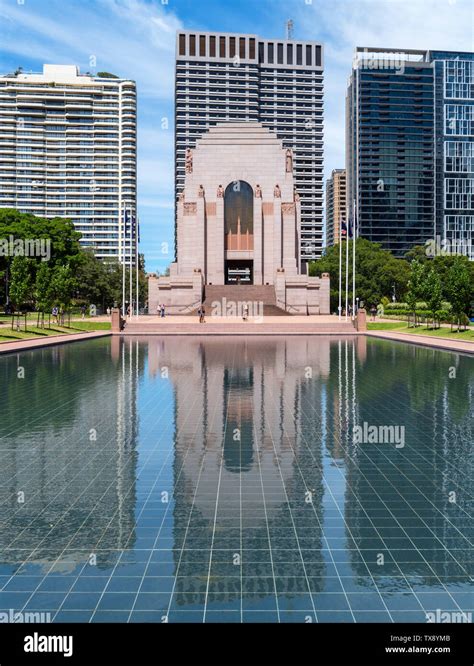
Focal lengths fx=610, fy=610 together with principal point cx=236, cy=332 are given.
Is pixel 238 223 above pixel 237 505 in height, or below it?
above

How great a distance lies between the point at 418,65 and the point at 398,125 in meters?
17.4

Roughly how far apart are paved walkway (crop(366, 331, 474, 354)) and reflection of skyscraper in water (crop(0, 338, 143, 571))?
66.7 feet

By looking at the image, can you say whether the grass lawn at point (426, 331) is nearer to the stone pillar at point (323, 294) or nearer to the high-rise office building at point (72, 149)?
the stone pillar at point (323, 294)

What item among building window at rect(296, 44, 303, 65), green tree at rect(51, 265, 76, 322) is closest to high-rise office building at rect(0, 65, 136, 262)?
building window at rect(296, 44, 303, 65)

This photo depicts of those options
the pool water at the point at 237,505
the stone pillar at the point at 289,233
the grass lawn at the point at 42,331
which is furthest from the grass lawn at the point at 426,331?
the pool water at the point at 237,505

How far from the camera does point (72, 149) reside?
146125 millimetres

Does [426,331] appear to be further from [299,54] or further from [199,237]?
[299,54]

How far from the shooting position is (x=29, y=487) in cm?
906

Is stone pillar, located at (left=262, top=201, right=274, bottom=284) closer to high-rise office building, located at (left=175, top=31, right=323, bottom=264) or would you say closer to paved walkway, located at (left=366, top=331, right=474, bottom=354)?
paved walkway, located at (left=366, top=331, right=474, bottom=354)

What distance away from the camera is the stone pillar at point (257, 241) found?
7238cm

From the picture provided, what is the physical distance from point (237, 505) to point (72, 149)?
150709 millimetres

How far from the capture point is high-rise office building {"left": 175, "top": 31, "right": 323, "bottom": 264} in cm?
15550

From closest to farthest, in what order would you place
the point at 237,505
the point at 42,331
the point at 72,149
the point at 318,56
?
1. the point at 237,505
2. the point at 42,331
3. the point at 72,149
4. the point at 318,56

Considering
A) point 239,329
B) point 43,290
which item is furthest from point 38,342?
point 239,329
